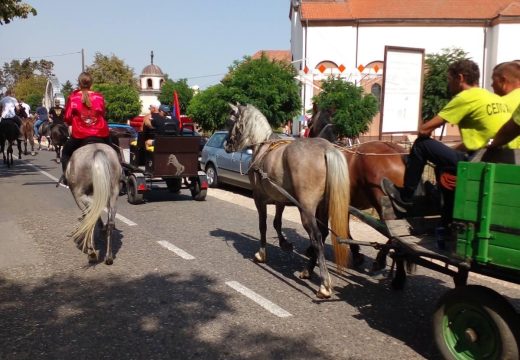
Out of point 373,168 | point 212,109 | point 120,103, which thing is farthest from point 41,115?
point 120,103

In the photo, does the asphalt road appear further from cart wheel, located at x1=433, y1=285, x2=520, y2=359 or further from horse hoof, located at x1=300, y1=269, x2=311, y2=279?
cart wheel, located at x1=433, y1=285, x2=520, y2=359

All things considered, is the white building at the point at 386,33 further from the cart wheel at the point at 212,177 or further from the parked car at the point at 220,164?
the cart wheel at the point at 212,177

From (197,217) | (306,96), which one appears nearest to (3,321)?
(197,217)

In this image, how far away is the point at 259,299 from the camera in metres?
5.29

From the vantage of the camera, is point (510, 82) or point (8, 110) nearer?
point (510, 82)

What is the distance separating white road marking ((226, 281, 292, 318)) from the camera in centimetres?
491

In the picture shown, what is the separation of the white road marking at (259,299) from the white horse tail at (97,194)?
1963 mm

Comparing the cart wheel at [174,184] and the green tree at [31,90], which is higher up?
the green tree at [31,90]

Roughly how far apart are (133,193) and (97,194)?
186 inches

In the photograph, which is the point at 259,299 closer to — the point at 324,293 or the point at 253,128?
the point at 324,293

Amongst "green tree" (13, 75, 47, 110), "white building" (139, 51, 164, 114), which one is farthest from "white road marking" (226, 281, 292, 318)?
"white building" (139, 51, 164, 114)

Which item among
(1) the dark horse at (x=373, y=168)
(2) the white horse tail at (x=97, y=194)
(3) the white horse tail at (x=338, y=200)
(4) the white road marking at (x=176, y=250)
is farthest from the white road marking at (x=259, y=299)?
(2) the white horse tail at (x=97, y=194)

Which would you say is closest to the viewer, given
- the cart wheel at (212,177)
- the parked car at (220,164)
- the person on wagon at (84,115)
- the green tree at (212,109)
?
the person on wagon at (84,115)

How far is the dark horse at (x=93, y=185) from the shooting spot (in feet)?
21.0
